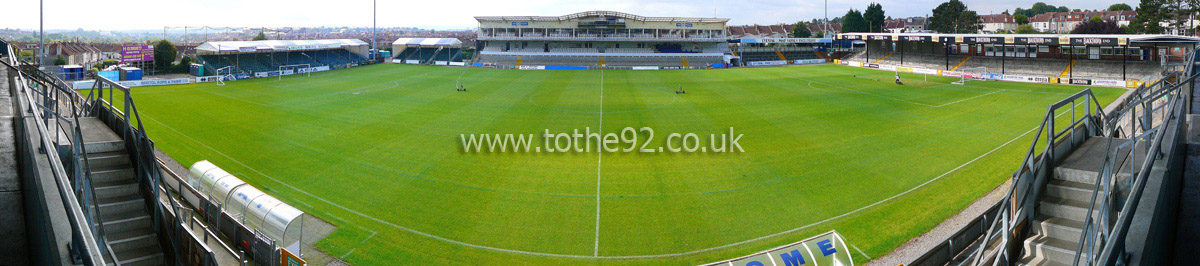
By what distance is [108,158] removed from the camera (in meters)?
9.99

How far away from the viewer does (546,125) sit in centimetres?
3288

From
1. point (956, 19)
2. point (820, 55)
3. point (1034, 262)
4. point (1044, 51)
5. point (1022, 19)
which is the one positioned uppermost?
point (1022, 19)

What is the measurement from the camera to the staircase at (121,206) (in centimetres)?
877

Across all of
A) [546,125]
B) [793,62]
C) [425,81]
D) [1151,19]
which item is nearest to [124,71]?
[425,81]

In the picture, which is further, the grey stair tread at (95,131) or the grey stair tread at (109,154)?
the grey stair tread at (95,131)

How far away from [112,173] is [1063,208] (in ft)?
42.2

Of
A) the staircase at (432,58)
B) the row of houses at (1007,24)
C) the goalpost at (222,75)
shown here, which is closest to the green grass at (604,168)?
the goalpost at (222,75)

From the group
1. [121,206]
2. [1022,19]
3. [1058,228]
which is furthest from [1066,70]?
[1022,19]

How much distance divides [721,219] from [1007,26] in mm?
167528

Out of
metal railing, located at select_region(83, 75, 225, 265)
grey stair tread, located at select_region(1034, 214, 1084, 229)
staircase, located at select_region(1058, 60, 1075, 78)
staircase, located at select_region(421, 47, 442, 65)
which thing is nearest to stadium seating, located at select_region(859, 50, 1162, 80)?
staircase, located at select_region(1058, 60, 1075, 78)

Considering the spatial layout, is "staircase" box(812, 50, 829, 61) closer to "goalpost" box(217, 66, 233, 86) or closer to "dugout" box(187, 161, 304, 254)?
"goalpost" box(217, 66, 233, 86)

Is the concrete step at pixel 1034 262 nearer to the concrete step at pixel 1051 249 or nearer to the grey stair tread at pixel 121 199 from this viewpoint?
the concrete step at pixel 1051 249

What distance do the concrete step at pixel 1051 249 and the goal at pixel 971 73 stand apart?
2048 inches

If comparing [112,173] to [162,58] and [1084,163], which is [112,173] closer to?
[1084,163]
